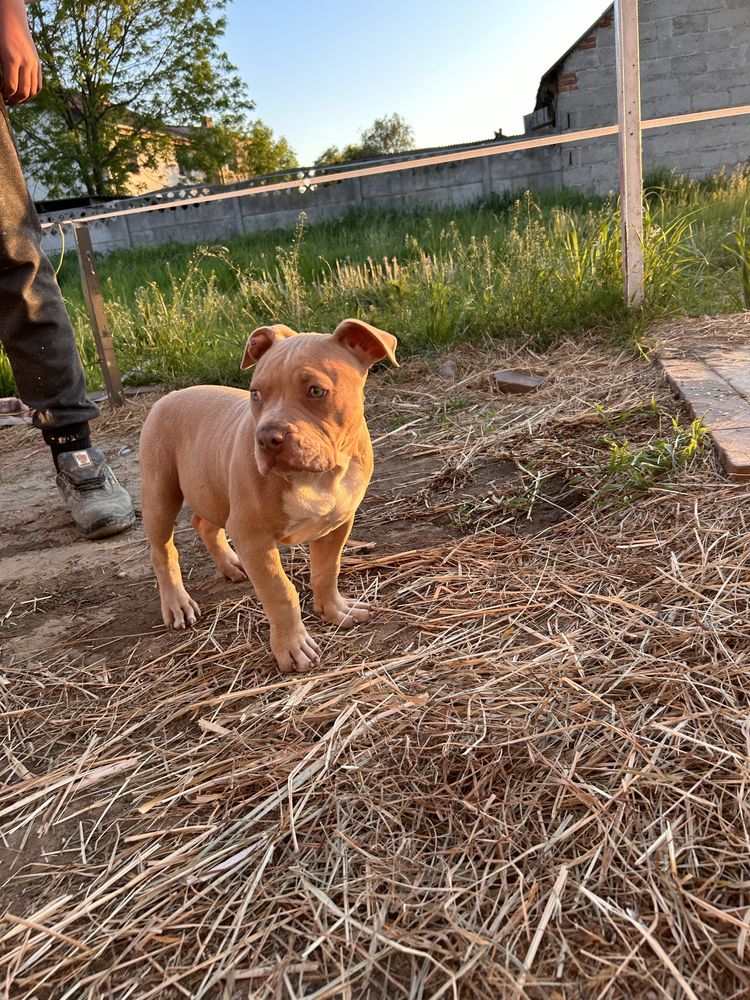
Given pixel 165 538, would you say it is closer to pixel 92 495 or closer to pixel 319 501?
pixel 319 501

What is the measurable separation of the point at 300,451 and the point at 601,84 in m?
13.1

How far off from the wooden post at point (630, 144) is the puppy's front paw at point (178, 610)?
3.48 m

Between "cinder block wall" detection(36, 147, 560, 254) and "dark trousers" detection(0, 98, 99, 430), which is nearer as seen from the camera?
"dark trousers" detection(0, 98, 99, 430)

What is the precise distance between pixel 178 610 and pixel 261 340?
92 cm

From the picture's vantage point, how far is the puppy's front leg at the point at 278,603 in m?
1.88

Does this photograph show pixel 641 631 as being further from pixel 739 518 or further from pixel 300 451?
pixel 300 451

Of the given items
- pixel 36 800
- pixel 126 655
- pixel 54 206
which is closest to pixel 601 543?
pixel 126 655

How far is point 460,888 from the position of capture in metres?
1.23

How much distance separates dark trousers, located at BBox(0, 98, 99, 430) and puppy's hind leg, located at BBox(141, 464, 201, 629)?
1.17 meters

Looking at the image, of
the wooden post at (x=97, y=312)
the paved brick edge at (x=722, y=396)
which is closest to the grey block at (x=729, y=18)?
the paved brick edge at (x=722, y=396)

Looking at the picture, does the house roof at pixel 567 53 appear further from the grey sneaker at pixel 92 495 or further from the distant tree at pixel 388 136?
the distant tree at pixel 388 136

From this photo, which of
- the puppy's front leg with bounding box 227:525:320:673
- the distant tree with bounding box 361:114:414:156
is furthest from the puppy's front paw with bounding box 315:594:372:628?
the distant tree with bounding box 361:114:414:156

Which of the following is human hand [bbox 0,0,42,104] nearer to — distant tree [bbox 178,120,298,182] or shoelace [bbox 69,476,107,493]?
shoelace [bbox 69,476,107,493]

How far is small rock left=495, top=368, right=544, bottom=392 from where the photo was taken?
3982 millimetres
